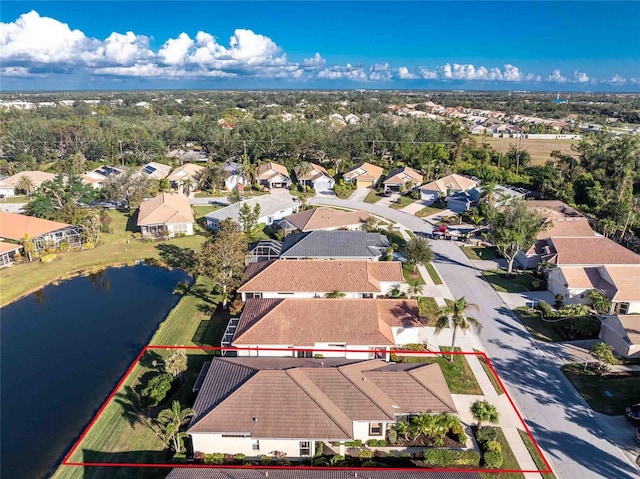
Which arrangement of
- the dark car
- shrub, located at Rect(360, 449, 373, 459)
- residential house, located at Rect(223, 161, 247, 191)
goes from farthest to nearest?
residential house, located at Rect(223, 161, 247, 191) → the dark car → shrub, located at Rect(360, 449, 373, 459)

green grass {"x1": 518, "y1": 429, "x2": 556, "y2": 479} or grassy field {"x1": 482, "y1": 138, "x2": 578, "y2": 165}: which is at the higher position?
grassy field {"x1": 482, "y1": 138, "x2": 578, "y2": 165}

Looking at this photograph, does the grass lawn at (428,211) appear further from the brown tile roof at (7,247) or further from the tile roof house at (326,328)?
the brown tile roof at (7,247)

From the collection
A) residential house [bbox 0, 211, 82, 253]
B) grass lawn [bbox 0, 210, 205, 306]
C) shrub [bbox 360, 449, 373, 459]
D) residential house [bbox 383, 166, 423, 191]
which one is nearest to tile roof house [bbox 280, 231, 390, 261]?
grass lawn [bbox 0, 210, 205, 306]

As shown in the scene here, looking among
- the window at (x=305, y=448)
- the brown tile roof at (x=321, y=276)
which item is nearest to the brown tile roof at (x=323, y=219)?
the brown tile roof at (x=321, y=276)

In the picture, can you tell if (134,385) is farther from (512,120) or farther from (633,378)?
(512,120)

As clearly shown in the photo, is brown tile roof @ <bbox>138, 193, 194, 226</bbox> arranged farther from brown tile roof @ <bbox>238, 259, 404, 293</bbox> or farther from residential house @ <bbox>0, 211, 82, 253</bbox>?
brown tile roof @ <bbox>238, 259, 404, 293</bbox>

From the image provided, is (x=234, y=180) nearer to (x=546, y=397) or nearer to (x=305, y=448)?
(x=305, y=448)
